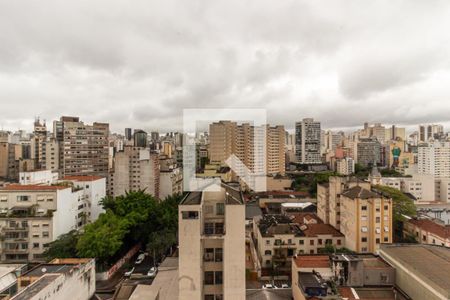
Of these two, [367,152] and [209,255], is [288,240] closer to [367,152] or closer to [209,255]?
[209,255]

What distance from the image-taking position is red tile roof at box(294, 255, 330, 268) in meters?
5.62

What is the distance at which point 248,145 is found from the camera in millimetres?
11492

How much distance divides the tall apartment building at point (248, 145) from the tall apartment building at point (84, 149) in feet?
35.0

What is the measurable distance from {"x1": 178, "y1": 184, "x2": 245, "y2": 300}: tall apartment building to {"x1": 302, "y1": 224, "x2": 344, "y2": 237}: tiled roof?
18.5 feet

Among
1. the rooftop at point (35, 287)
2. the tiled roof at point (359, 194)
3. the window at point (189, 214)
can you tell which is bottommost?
the rooftop at point (35, 287)

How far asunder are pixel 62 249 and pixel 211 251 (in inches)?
241

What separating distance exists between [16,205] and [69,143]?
942 cm


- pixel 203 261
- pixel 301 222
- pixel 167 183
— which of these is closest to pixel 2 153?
pixel 167 183

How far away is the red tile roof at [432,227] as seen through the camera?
849 centimetres

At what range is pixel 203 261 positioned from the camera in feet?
11.5

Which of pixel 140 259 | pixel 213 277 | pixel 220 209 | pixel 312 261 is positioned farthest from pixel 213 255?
pixel 140 259

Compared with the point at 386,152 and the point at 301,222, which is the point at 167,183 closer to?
the point at 301,222

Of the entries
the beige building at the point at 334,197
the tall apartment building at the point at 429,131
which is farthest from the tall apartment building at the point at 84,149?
the tall apartment building at the point at 429,131

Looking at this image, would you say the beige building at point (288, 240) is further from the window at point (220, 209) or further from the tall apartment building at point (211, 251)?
the window at point (220, 209)
